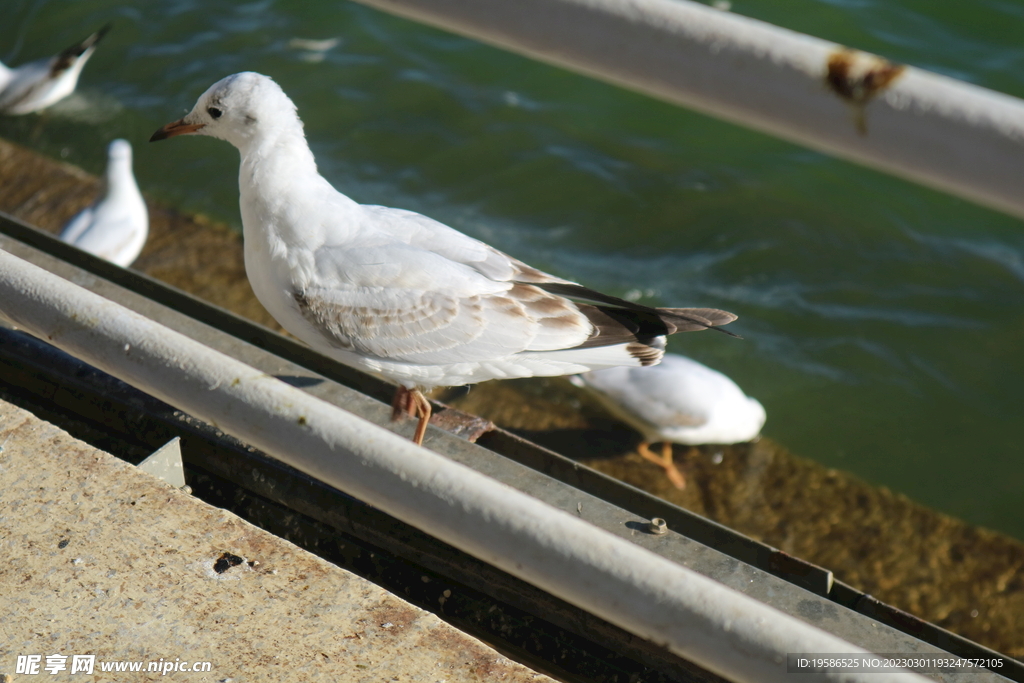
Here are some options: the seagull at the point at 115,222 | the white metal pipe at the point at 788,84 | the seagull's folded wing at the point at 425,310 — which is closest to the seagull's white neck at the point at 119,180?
the seagull at the point at 115,222

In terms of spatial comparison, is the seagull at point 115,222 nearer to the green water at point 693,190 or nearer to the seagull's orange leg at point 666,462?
the green water at point 693,190

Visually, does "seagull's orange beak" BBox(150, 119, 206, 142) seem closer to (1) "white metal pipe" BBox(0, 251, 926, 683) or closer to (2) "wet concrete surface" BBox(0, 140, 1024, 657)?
(1) "white metal pipe" BBox(0, 251, 926, 683)

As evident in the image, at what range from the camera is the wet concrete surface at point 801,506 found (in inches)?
160

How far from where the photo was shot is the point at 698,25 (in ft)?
5.68

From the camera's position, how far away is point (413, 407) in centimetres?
277

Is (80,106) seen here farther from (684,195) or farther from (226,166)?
(684,195)

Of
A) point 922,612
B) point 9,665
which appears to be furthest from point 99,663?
point 922,612

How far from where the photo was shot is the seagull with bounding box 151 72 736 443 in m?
2.90

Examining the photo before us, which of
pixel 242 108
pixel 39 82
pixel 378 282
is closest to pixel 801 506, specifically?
pixel 378 282

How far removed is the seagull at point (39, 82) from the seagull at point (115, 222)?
2.16m

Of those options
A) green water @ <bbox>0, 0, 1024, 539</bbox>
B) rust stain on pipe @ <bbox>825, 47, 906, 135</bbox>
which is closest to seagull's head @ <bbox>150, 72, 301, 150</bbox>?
rust stain on pipe @ <bbox>825, 47, 906, 135</bbox>

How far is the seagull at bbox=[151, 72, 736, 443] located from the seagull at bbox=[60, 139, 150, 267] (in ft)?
7.43

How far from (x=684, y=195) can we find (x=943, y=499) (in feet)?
9.42

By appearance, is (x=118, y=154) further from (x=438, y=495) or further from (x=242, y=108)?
(x=438, y=495)
